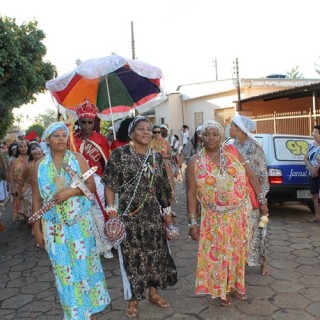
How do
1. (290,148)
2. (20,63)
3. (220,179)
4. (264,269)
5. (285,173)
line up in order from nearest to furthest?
(220,179)
(264,269)
(285,173)
(290,148)
(20,63)

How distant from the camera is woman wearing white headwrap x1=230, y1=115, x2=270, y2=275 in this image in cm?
427

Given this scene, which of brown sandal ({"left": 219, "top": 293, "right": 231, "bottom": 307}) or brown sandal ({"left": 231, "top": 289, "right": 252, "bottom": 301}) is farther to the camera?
brown sandal ({"left": 231, "top": 289, "right": 252, "bottom": 301})

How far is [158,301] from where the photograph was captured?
3705mm

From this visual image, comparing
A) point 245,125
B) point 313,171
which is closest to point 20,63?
point 313,171

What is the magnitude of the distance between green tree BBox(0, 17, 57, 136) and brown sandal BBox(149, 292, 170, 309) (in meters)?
9.35

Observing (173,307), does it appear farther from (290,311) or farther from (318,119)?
(318,119)

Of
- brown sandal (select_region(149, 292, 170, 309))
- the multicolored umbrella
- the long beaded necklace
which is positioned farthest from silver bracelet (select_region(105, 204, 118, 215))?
the multicolored umbrella

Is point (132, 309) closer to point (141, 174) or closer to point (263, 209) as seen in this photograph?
point (141, 174)

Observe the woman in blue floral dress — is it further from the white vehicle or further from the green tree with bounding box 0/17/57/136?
the green tree with bounding box 0/17/57/136

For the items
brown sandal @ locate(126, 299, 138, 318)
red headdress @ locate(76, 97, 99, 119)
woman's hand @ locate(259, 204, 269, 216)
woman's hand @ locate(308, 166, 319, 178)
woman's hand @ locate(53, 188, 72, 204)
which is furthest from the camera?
woman's hand @ locate(308, 166, 319, 178)

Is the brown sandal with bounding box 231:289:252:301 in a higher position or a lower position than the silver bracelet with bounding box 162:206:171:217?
lower

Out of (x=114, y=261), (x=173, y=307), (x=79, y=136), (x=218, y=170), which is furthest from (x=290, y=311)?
(x=79, y=136)

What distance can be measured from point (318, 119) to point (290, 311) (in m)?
10.8

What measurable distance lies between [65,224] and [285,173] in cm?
498
